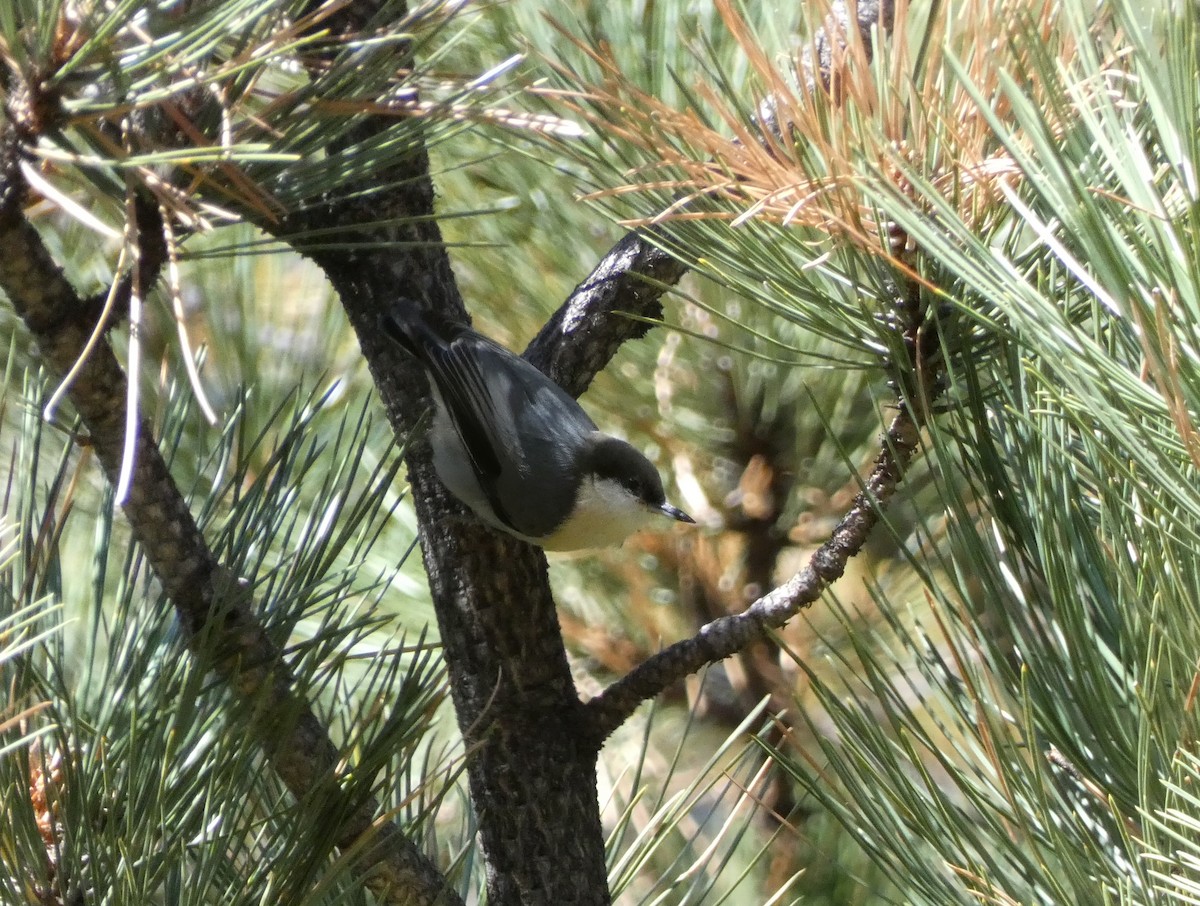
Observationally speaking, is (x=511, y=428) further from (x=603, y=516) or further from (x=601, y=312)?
(x=601, y=312)

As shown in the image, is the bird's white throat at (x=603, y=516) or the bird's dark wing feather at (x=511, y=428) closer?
the bird's dark wing feather at (x=511, y=428)

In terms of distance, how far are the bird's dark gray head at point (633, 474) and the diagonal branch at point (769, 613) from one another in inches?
18.2

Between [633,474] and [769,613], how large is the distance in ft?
1.81

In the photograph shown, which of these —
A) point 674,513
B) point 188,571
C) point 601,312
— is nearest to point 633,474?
point 674,513

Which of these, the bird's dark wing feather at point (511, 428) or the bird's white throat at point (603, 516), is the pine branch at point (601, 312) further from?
the bird's white throat at point (603, 516)

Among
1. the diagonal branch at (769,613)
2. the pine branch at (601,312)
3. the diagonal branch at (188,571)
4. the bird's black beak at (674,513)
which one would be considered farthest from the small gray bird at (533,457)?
the diagonal branch at (188,571)

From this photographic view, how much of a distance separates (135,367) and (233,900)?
0.40 meters

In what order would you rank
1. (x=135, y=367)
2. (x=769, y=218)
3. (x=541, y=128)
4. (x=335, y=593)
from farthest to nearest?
1. (x=335, y=593)
2. (x=769, y=218)
3. (x=541, y=128)
4. (x=135, y=367)

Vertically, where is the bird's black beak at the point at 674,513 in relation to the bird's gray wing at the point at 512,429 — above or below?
below

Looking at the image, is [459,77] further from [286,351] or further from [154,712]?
[286,351]

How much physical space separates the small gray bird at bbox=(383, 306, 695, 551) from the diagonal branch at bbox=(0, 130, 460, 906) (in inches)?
19.7

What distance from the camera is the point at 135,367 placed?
20.2 inches

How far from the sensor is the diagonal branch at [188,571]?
619 millimetres

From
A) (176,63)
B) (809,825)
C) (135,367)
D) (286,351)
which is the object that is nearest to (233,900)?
(135,367)
